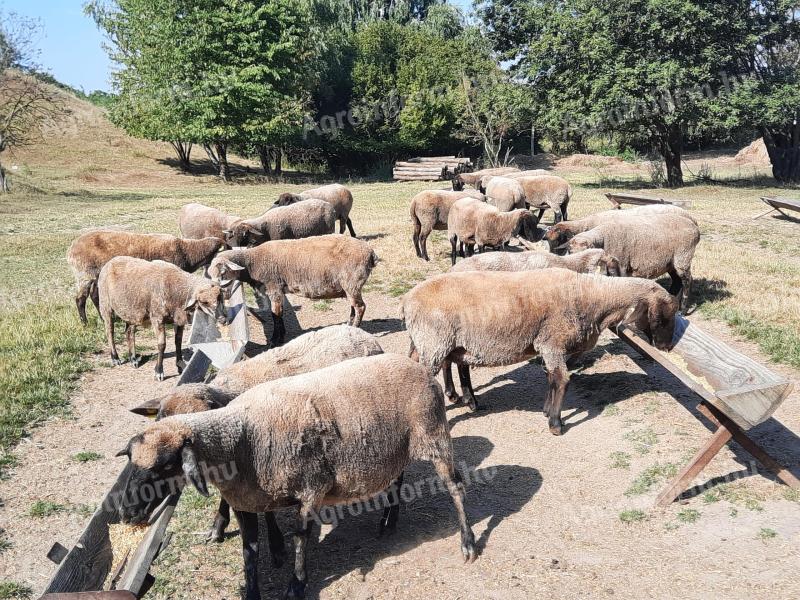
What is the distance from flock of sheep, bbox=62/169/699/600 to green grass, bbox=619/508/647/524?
139cm

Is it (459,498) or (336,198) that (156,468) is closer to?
(459,498)

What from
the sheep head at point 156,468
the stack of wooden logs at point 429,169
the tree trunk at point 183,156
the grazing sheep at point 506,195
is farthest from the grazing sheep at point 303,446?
the tree trunk at point 183,156

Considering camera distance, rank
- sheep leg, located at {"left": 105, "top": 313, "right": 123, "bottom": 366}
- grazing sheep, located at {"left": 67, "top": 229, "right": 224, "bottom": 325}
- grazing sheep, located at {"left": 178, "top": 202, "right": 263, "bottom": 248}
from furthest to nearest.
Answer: grazing sheep, located at {"left": 178, "top": 202, "right": 263, "bottom": 248}, grazing sheep, located at {"left": 67, "top": 229, "right": 224, "bottom": 325}, sheep leg, located at {"left": 105, "top": 313, "right": 123, "bottom": 366}

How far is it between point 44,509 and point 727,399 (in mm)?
6181

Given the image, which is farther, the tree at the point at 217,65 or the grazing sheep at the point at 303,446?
the tree at the point at 217,65

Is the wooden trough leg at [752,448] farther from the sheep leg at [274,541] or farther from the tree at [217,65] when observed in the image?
the tree at [217,65]

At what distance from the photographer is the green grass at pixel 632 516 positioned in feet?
19.7

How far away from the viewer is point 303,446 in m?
5.14

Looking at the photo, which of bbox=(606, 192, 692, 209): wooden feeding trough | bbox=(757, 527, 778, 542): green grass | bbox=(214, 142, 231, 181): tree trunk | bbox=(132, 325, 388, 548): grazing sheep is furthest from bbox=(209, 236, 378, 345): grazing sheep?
bbox=(214, 142, 231, 181): tree trunk

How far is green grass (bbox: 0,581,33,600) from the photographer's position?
5.42m

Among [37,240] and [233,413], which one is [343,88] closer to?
[37,240]

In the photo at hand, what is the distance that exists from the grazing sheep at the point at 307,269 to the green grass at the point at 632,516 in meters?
6.02

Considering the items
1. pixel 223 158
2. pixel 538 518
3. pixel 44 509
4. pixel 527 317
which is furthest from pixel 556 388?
pixel 223 158

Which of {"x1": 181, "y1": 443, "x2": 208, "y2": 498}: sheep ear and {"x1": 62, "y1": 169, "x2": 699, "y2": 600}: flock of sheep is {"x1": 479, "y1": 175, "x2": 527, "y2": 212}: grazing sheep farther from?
{"x1": 181, "y1": 443, "x2": 208, "y2": 498}: sheep ear
